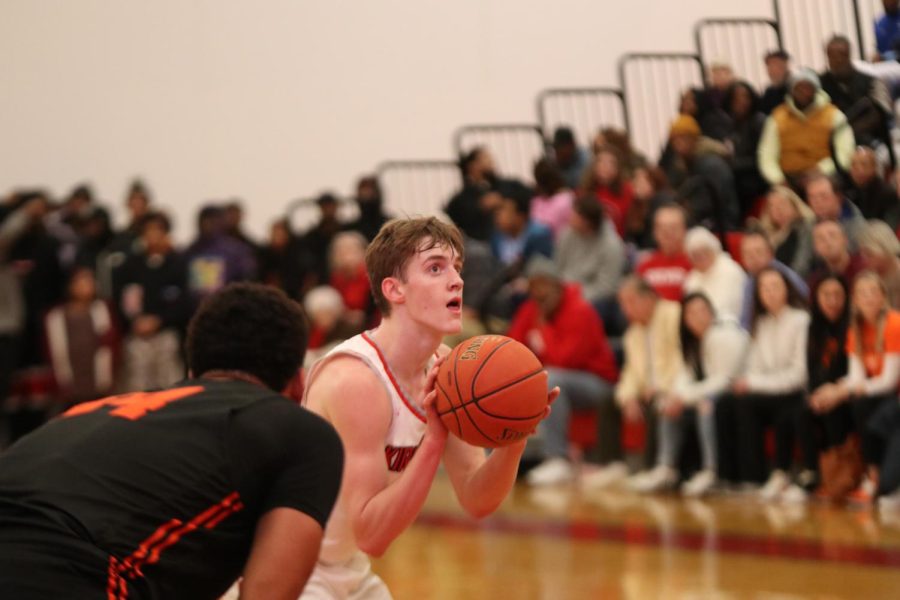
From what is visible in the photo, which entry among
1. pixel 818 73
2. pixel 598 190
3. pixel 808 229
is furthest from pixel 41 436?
pixel 598 190

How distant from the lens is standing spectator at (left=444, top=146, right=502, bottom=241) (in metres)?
11.6

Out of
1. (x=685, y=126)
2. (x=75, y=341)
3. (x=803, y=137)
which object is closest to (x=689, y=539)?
(x=803, y=137)

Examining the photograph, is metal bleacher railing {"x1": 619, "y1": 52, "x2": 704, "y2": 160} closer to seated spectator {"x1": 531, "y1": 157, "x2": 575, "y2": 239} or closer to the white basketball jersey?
seated spectator {"x1": 531, "y1": 157, "x2": 575, "y2": 239}

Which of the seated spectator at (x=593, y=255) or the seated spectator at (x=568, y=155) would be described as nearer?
the seated spectator at (x=593, y=255)

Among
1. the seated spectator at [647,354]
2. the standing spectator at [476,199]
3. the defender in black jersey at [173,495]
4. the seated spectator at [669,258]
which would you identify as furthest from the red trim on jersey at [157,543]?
the standing spectator at [476,199]

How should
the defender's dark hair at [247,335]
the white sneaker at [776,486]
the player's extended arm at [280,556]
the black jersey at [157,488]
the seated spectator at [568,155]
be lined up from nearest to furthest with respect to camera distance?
the black jersey at [157,488] → the player's extended arm at [280,556] → the defender's dark hair at [247,335] → the white sneaker at [776,486] → the seated spectator at [568,155]

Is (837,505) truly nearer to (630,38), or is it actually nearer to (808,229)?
(808,229)

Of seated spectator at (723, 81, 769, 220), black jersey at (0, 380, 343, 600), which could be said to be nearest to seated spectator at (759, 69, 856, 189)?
seated spectator at (723, 81, 769, 220)

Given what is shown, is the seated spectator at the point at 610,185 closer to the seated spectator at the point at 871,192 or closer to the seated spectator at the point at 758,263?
the seated spectator at the point at 758,263

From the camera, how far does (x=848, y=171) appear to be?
24.9 ft

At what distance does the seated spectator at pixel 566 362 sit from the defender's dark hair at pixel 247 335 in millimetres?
6172

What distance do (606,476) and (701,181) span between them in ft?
6.80

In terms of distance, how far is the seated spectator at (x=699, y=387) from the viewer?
8375mm

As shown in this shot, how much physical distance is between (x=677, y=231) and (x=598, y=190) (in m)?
1.49
